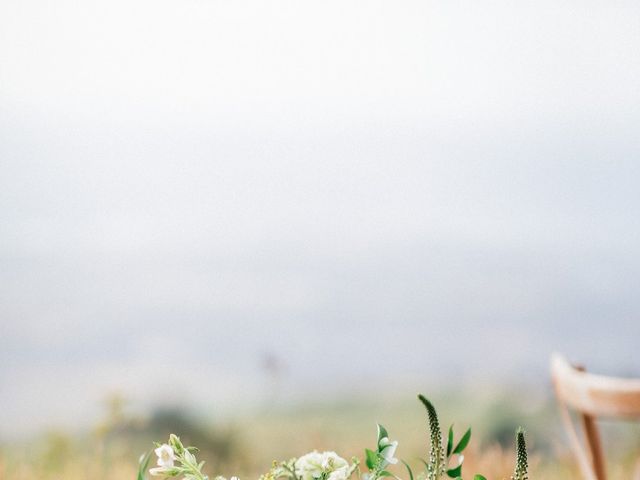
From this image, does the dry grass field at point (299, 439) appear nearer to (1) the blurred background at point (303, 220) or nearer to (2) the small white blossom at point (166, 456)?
(1) the blurred background at point (303, 220)

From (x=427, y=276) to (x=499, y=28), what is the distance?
2.30ft

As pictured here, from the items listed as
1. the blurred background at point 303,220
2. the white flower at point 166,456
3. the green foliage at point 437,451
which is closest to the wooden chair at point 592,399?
the green foliage at point 437,451

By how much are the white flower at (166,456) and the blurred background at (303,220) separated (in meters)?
1.24

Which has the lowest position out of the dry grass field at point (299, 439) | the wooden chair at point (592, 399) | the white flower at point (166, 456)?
the dry grass field at point (299, 439)

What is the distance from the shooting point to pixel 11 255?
2.17 metres

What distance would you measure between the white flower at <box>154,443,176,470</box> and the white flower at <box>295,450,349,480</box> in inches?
5.6

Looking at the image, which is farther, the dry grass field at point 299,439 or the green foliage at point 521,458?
the dry grass field at point 299,439

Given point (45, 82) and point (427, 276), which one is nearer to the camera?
point (45, 82)

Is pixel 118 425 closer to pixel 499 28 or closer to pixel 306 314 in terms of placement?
pixel 306 314

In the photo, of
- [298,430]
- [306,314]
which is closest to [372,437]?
[298,430]

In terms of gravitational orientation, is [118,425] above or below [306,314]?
below

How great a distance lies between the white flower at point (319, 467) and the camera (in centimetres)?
96

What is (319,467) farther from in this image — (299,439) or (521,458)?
(299,439)

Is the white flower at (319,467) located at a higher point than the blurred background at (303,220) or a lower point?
lower
